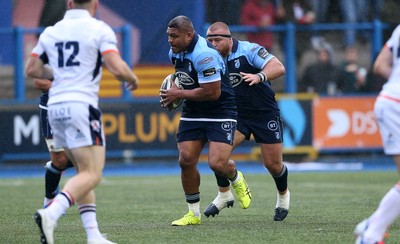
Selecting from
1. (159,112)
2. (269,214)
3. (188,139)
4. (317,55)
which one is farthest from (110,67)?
(317,55)

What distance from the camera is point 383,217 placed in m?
7.47

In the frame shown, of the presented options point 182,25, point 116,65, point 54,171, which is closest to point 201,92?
point 182,25

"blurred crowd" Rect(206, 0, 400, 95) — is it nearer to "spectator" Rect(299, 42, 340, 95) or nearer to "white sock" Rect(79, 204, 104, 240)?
"spectator" Rect(299, 42, 340, 95)

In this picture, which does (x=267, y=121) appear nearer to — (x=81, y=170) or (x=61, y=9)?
(x=81, y=170)

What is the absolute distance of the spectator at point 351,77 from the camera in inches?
856

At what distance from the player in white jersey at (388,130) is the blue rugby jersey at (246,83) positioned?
3.19 meters

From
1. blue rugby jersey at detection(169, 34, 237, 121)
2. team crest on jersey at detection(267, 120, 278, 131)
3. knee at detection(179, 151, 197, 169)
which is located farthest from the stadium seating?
knee at detection(179, 151, 197, 169)

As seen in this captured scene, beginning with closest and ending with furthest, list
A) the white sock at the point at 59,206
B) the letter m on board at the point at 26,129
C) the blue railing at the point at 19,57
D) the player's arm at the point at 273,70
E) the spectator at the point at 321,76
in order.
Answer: the white sock at the point at 59,206 < the player's arm at the point at 273,70 < the letter m on board at the point at 26,129 < the blue railing at the point at 19,57 < the spectator at the point at 321,76

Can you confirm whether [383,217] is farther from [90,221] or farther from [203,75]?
[203,75]

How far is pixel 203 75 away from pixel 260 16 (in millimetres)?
11754

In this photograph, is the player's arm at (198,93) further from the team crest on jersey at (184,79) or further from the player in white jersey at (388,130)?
the player in white jersey at (388,130)

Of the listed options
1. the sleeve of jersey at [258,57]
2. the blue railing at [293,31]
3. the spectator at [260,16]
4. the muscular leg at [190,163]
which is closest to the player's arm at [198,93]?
the muscular leg at [190,163]

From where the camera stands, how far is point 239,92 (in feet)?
36.7

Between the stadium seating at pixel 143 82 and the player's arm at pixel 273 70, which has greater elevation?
the player's arm at pixel 273 70
